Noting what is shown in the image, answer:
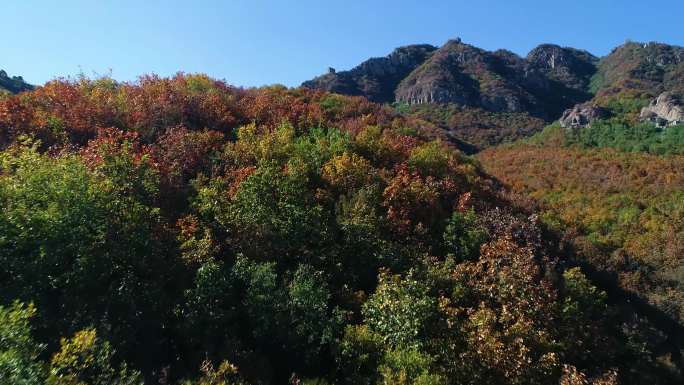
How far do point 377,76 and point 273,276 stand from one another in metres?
92.7

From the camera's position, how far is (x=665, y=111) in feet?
198

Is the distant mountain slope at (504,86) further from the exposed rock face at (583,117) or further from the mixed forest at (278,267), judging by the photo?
the mixed forest at (278,267)

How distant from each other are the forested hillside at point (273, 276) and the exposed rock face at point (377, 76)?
6828cm

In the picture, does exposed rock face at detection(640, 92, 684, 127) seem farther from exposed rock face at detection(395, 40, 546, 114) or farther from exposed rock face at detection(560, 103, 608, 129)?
exposed rock face at detection(395, 40, 546, 114)

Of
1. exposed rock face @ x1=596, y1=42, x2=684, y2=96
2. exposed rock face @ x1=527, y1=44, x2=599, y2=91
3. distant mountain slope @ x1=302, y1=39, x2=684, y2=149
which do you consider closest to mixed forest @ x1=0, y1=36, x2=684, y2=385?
distant mountain slope @ x1=302, y1=39, x2=684, y2=149

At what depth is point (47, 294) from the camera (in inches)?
376

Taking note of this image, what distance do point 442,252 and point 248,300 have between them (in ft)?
23.0

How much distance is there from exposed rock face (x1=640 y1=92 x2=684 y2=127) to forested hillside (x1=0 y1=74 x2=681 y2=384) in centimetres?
5232

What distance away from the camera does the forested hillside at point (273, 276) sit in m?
9.28

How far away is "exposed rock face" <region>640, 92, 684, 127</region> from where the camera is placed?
5825 centimetres

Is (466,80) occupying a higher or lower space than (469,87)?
higher

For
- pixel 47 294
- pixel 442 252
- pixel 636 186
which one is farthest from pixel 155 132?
pixel 636 186

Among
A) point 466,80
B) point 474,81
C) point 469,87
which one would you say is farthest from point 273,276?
point 474,81

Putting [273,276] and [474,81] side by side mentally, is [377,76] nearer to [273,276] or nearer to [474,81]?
[474,81]
